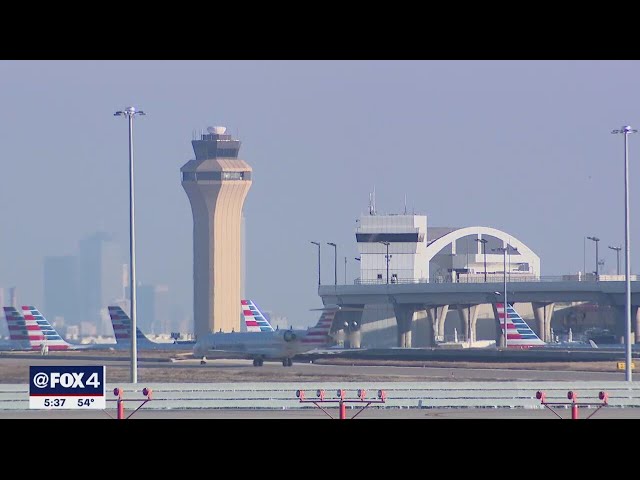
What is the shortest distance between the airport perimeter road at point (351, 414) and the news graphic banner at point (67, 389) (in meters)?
2.85

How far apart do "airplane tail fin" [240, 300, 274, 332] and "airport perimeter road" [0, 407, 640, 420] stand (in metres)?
82.8

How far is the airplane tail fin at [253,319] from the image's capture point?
119 meters

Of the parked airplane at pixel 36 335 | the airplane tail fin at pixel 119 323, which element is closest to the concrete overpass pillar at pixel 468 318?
the parked airplane at pixel 36 335

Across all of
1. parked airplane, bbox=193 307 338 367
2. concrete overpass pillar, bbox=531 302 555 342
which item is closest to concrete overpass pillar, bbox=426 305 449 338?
concrete overpass pillar, bbox=531 302 555 342

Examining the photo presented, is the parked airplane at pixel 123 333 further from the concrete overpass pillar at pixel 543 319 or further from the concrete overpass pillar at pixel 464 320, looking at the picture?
the concrete overpass pillar at pixel 543 319

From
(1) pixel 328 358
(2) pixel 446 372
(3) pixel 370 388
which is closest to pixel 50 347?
(1) pixel 328 358

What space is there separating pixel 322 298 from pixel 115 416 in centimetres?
11846

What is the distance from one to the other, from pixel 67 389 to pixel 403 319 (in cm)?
11328

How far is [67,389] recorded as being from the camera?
30.3 metres

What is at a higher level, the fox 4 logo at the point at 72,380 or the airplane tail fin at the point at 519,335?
the fox 4 logo at the point at 72,380

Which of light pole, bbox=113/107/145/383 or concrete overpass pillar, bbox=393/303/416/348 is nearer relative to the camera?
light pole, bbox=113/107/145/383

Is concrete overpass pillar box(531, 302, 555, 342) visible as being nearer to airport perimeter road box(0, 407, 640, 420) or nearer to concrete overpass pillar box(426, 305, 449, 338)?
concrete overpass pillar box(426, 305, 449, 338)

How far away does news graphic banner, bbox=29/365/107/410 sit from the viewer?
30.0m

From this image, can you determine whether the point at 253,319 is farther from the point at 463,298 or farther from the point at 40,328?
the point at 463,298
